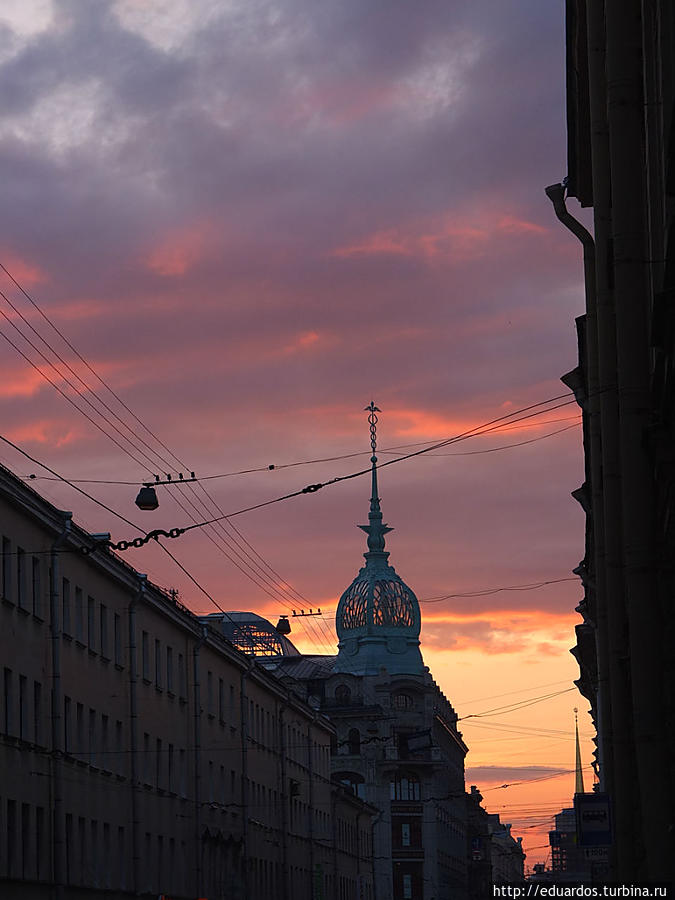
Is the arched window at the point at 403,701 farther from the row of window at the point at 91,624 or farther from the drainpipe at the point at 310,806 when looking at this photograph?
the row of window at the point at 91,624

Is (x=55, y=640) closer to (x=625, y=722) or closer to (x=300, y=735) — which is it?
(x=625, y=722)

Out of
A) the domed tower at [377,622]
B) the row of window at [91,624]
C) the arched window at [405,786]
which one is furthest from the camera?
the domed tower at [377,622]

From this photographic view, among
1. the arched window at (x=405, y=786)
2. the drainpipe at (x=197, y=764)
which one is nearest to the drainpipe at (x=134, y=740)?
the drainpipe at (x=197, y=764)

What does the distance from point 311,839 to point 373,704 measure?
197 feet

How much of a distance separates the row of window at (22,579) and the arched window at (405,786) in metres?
103

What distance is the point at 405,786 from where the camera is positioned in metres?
138

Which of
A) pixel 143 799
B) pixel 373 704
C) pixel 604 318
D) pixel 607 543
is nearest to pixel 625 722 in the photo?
pixel 607 543

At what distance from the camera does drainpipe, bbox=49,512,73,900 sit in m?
37.1

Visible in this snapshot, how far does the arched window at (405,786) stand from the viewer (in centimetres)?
13738

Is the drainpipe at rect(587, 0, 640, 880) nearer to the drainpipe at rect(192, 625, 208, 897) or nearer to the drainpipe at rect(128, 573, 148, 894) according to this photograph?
the drainpipe at rect(128, 573, 148, 894)

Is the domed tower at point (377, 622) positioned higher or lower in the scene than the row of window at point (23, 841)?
higher

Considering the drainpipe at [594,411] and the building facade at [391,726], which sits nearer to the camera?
the drainpipe at [594,411]

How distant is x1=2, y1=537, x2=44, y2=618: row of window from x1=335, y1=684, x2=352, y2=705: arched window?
10409cm

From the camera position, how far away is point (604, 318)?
66.3ft
